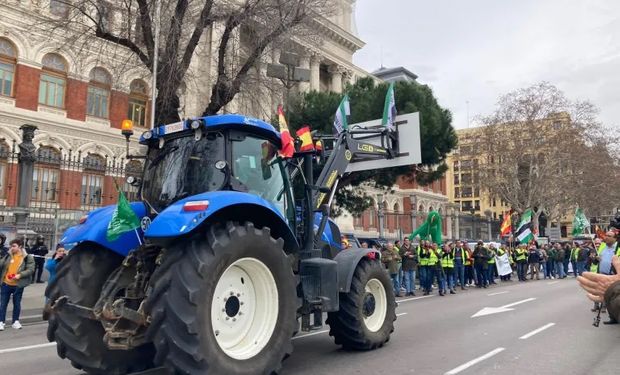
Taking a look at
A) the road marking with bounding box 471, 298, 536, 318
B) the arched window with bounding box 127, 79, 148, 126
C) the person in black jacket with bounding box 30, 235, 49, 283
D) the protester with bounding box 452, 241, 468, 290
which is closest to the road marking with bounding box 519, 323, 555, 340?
the road marking with bounding box 471, 298, 536, 318

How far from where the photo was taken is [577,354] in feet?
23.2

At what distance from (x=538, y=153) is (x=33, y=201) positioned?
34368 mm

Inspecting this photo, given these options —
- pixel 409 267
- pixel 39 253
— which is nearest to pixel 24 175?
pixel 39 253

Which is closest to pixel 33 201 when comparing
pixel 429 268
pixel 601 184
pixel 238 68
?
pixel 238 68

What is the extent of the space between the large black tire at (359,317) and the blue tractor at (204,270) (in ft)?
0.07

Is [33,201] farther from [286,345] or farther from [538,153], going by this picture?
[538,153]

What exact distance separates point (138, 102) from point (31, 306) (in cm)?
2122

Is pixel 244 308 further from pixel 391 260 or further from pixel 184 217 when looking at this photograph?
pixel 391 260

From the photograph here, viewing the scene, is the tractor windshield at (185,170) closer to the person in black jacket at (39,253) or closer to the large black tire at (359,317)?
the large black tire at (359,317)

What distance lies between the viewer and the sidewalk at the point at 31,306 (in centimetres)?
1152

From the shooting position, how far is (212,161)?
17.7 feet

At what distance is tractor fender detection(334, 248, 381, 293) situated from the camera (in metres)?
6.59

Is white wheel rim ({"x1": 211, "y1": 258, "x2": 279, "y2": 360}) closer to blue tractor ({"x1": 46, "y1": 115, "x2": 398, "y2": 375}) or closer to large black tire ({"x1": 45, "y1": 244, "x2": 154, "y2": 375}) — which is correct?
blue tractor ({"x1": 46, "y1": 115, "x2": 398, "y2": 375})

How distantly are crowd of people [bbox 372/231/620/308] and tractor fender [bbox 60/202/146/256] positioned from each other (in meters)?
8.74
